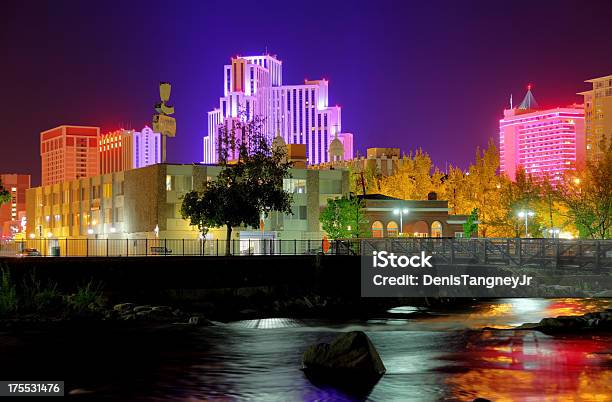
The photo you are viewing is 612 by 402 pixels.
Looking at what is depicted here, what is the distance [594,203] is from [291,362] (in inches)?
2515

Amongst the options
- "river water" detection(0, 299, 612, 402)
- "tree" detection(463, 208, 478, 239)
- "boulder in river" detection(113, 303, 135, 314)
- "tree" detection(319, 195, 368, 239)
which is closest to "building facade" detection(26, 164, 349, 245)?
"tree" detection(319, 195, 368, 239)

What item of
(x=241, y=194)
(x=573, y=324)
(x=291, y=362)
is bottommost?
(x=291, y=362)

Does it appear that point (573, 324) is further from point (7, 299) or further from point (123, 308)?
point (7, 299)

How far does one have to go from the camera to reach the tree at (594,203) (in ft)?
276

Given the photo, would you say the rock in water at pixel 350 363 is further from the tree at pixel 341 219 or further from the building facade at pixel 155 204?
the tree at pixel 341 219

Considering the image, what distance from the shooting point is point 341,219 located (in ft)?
294

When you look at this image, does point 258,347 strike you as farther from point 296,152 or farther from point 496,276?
point 296,152

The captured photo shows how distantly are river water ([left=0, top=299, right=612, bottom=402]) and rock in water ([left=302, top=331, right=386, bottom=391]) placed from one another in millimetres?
545

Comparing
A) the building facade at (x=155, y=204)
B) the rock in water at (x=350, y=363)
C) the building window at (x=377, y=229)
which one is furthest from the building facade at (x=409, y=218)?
the rock in water at (x=350, y=363)

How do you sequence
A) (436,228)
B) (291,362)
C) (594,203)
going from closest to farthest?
1. (291,362)
2. (594,203)
3. (436,228)

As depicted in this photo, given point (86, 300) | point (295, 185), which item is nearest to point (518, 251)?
point (86, 300)

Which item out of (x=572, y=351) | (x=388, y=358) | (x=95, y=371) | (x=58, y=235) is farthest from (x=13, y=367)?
(x=58, y=235)

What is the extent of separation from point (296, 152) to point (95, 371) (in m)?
97.3

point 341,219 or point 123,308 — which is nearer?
point 123,308
